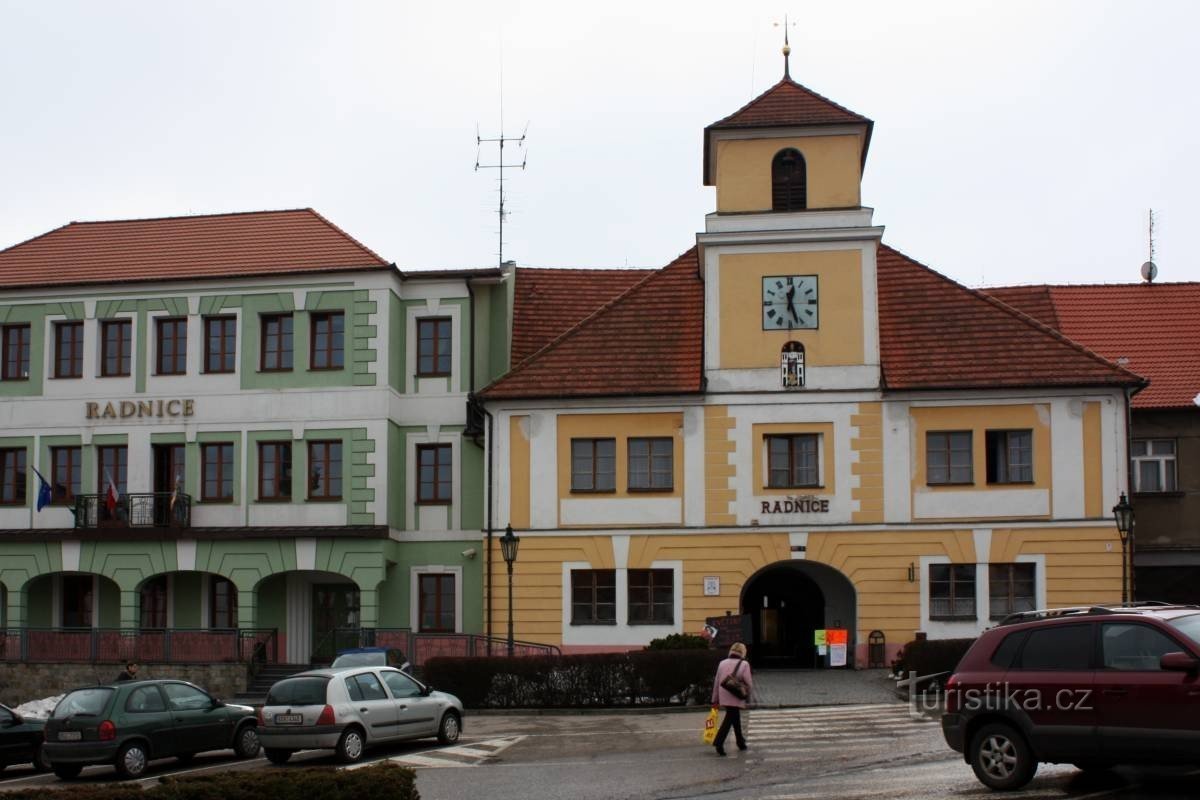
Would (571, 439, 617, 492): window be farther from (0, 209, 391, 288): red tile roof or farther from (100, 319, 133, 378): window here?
(100, 319, 133, 378): window

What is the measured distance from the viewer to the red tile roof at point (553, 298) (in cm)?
4256

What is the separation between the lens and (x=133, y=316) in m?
41.1

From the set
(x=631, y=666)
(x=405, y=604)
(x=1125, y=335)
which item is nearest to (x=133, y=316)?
(x=405, y=604)

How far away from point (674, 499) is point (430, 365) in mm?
Result: 7836

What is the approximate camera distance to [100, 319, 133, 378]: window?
41188 millimetres

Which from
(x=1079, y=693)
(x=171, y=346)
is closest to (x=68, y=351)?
(x=171, y=346)

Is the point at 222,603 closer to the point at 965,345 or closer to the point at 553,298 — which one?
the point at 553,298

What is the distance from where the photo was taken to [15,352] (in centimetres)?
4197

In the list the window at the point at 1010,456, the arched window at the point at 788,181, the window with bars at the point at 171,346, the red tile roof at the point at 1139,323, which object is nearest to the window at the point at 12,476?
the window with bars at the point at 171,346

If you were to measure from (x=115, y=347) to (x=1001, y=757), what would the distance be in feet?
102

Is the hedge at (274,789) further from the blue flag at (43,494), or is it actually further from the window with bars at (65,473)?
the window with bars at (65,473)

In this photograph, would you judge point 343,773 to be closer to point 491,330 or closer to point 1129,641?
point 1129,641

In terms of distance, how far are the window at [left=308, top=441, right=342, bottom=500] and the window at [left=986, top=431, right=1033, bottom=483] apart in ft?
54.7

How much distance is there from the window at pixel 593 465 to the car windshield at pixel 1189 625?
23.8 m
